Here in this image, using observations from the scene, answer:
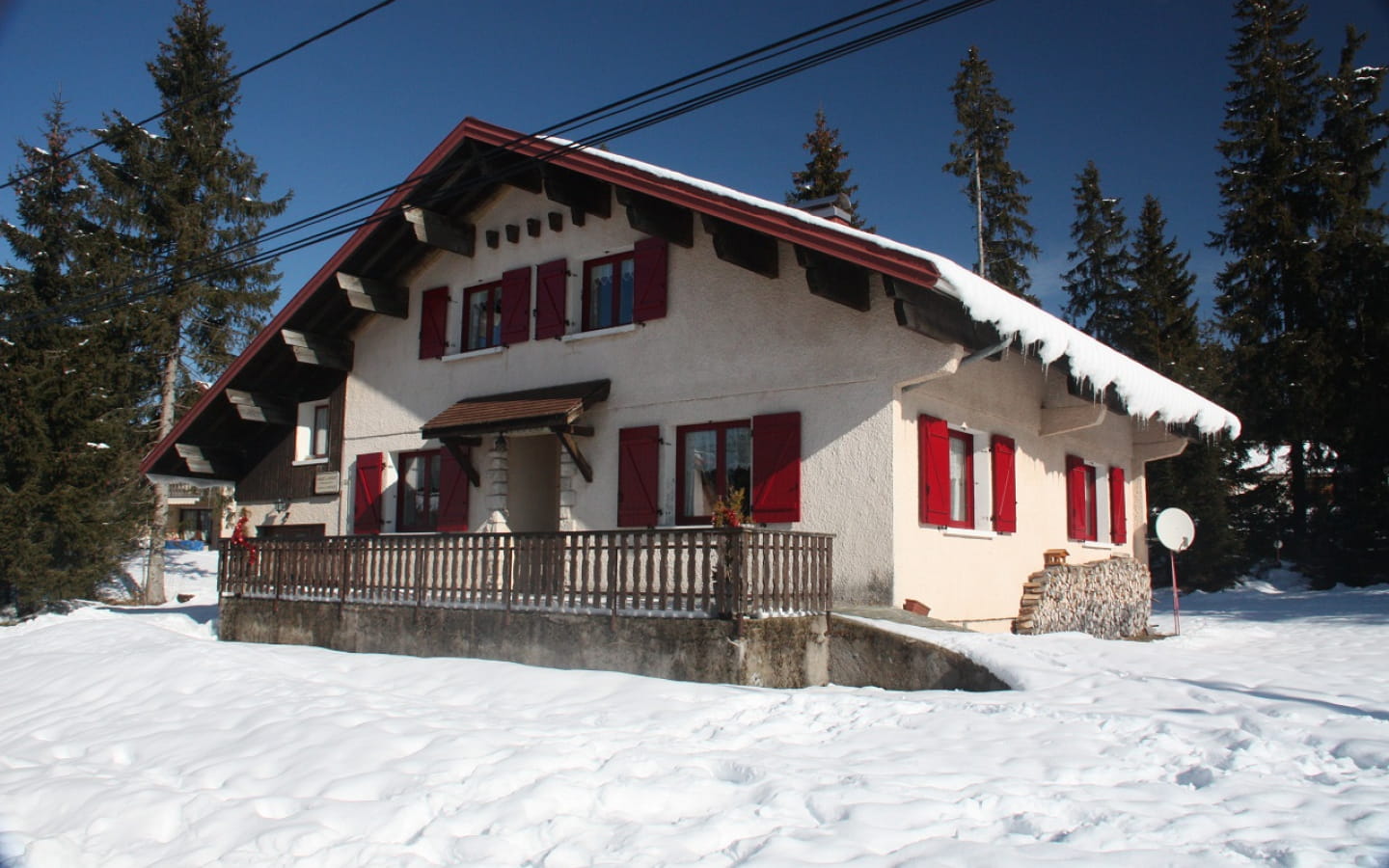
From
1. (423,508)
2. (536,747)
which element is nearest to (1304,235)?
(423,508)

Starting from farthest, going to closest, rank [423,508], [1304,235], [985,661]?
[1304,235], [423,508], [985,661]

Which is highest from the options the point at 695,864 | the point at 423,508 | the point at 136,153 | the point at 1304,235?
the point at 136,153

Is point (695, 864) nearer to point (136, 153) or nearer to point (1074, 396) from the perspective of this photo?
point (1074, 396)

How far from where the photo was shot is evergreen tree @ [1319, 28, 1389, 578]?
26359 millimetres

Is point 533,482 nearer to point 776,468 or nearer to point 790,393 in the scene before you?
point 776,468

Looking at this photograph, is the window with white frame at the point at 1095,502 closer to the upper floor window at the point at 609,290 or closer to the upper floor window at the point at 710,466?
the upper floor window at the point at 710,466

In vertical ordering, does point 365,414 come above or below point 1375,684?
above

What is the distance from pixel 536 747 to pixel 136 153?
94.4 feet

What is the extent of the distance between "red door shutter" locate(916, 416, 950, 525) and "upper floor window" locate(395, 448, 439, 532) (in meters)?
7.75

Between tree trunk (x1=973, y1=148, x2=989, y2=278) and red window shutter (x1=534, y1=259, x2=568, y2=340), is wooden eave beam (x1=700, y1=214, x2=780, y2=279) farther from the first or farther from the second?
tree trunk (x1=973, y1=148, x2=989, y2=278)

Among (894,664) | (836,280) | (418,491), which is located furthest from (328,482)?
(894,664)

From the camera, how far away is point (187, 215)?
2889cm

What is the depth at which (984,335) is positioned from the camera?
1075 centimetres

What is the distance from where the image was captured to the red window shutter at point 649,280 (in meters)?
13.3
